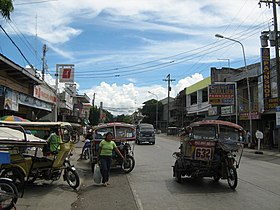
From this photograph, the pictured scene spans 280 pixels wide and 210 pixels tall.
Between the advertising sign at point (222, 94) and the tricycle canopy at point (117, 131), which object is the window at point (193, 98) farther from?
the tricycle canopy at point (117, 131)

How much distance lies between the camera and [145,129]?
122 feet

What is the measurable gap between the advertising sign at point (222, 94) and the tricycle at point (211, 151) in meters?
27.2

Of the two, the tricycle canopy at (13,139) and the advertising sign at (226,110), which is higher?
the advertising sign at (226,110)

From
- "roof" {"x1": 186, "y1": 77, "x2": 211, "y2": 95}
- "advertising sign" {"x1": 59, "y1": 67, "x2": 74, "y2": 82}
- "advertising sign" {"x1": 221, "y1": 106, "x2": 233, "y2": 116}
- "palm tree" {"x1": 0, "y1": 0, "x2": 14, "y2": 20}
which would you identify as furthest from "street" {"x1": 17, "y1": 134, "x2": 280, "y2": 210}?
"roof" {"x1": 186, "y1": 77, "x2": 211, "y2": 95}

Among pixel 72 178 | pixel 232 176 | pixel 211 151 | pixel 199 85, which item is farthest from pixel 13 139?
pixel 199 85

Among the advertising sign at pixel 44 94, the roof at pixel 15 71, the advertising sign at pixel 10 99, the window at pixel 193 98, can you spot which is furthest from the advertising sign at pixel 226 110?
the advertising sign at pixel 10 99

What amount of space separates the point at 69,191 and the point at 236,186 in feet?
16.3

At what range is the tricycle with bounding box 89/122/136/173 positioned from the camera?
1448cm

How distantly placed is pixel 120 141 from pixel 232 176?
573 cm

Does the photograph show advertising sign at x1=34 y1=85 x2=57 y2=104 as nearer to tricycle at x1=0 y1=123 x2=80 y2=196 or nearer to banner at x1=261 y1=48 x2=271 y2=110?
tricycle at x1=0 y1=123 x2=80 y2=196

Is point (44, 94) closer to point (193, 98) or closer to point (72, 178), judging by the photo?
point (72, 178)

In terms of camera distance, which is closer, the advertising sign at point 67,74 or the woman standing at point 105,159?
the woman standing at point 105,159

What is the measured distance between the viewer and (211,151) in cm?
1087

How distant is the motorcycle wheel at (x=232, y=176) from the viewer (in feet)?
33.6
